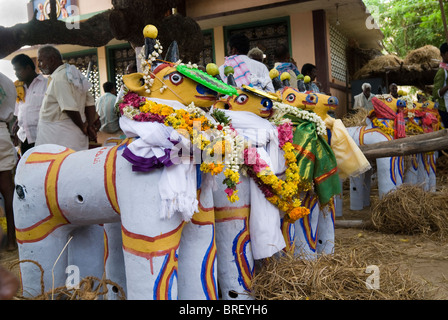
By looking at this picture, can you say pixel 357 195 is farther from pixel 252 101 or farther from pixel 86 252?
pixel 86 252

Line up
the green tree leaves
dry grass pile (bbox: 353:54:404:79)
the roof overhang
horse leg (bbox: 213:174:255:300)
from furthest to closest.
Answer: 1. the green tree leaves
2. dry grass pile (bbox: 353:54:404:79)
3. the roof overhang
4. horse leg (bbox: 213:174:255:300)

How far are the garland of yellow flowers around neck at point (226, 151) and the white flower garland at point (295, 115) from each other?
28cm

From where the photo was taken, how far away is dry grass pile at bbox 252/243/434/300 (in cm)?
286

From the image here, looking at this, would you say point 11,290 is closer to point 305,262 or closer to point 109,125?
point 305,262

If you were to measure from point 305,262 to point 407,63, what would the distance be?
10483mm

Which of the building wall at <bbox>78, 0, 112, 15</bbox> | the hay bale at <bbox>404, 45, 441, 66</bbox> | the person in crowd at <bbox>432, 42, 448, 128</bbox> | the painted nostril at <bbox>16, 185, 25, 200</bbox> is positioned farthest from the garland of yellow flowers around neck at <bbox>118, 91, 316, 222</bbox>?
the hay bale at <bbox>404, 45, 441, 66</bbox>

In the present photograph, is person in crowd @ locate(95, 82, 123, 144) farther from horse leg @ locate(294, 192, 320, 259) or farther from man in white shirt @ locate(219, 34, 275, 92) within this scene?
horse leg @ locate(294, 192, 320, 259)

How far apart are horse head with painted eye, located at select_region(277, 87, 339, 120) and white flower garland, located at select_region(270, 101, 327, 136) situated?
9.1 inches

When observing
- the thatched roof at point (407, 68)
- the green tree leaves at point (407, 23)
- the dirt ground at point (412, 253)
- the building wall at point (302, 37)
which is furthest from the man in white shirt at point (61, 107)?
the green tree leaves at point (407, 23)

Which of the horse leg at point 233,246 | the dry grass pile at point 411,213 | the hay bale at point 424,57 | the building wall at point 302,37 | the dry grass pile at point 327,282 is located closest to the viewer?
the dry grass pile at point 327,282

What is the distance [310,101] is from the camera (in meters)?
3.91

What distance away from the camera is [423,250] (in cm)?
470

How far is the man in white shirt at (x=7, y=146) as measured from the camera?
4602 millimetres

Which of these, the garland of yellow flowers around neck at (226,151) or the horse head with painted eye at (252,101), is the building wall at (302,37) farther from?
the garland of yellow flowers around neck at (226,151)
